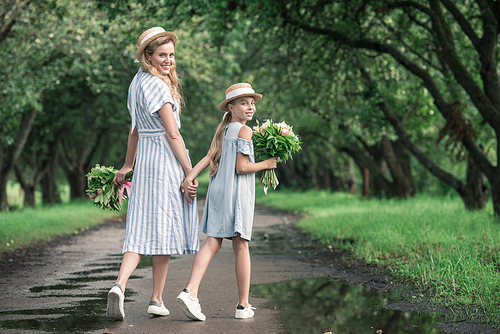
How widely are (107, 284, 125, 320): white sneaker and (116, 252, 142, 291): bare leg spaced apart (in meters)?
0.07

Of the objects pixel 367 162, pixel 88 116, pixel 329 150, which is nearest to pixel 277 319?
pixel 367 162

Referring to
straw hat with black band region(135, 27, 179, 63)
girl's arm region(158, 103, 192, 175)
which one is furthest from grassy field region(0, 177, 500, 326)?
straw hat with black band region(135, 27, 179, 63)

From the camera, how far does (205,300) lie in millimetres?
5344

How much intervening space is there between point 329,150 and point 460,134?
17033 millimetres

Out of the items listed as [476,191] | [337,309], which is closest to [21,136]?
[476,191]

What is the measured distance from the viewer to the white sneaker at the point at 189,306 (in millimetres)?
4387

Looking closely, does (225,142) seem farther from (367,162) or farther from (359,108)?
(367,162)

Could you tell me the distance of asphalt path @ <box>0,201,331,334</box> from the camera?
434 centimetres

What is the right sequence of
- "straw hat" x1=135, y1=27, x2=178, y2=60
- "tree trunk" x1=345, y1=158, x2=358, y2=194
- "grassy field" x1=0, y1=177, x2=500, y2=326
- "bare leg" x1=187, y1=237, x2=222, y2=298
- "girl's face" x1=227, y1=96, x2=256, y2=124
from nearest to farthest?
"bare leg" x1=187, y1=237, x2=222, y2=298 < "straw hat" x1=135, y1=27, x2=178, y2=60 < "girl's face" x1=227, y1=96, x2=256, y2=124 < "grassy field" x1=0, y1=177, x2=500, y2=326 < "tree trunk" x1=345, y1=158, x2=358, y2=194

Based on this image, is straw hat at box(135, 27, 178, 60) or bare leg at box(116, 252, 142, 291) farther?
straw hat at box(135, 27, 178, 60)

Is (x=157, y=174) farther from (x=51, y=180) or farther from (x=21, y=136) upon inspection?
(x=51, y=180)

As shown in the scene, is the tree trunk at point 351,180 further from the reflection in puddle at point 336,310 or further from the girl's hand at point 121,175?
the girl's hand at point 121,175

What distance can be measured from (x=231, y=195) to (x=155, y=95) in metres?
1.08

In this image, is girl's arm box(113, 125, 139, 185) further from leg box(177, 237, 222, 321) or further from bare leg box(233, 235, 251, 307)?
bare leg box(233, 235, 251, 307)
